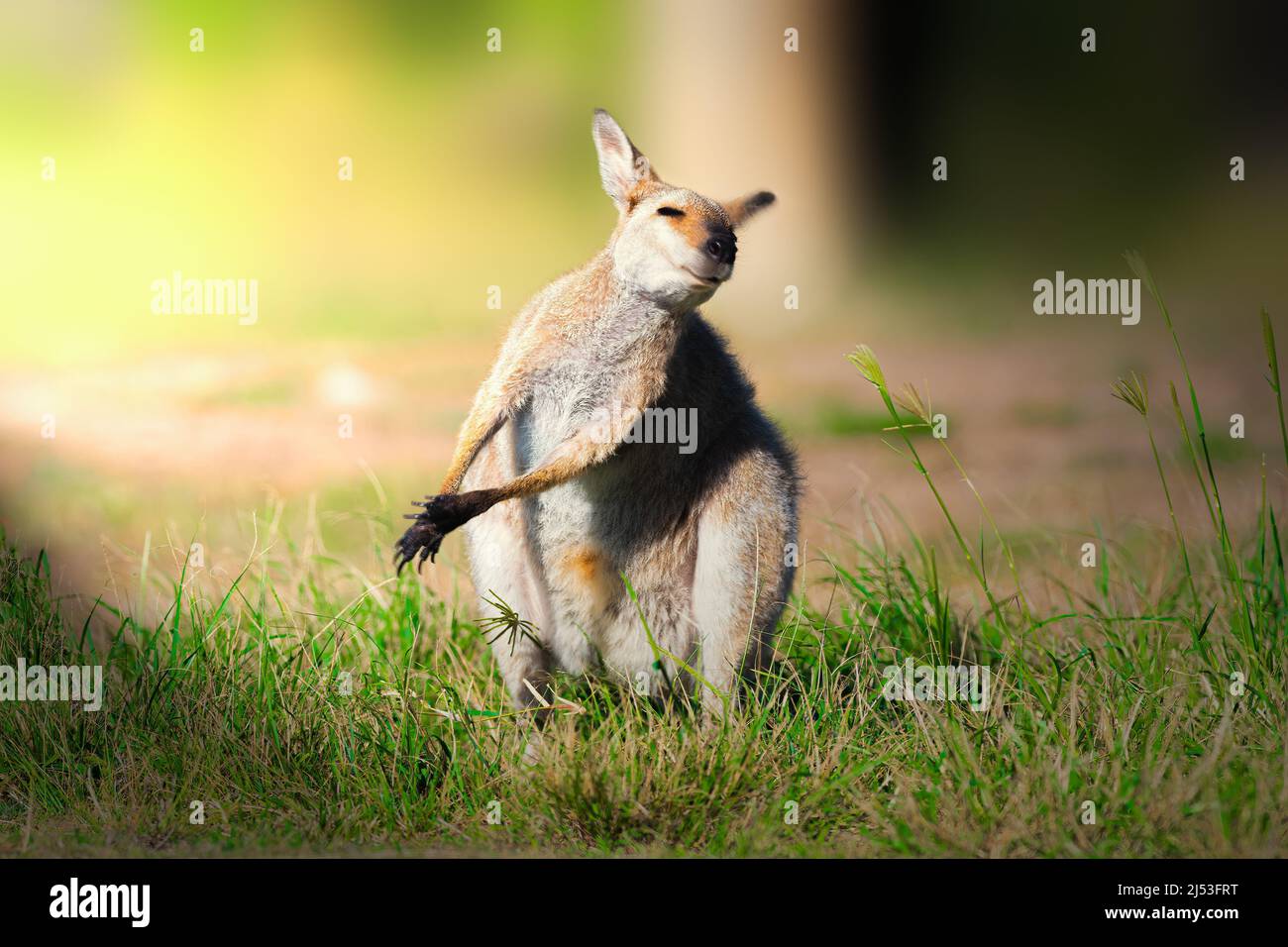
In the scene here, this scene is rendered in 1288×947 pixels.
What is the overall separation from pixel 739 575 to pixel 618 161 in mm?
1835

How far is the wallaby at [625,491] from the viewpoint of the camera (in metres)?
5.13

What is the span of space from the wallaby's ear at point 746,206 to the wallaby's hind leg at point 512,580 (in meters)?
1.36

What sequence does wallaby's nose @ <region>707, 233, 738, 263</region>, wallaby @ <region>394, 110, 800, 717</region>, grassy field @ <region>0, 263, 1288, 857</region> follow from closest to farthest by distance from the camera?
grassy field @ <region>0, 263, 1288, 857</region>
wallaby's nose @ <region>707, 233, 738, 263</region>
wallaby @ <region>394, 110, 800, 717</region>

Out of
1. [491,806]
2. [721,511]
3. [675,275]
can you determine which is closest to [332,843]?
[491,806]

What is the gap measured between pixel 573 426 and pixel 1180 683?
271cm

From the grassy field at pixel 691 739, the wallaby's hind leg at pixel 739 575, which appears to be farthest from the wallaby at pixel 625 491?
the grassy field at pixel 691 739

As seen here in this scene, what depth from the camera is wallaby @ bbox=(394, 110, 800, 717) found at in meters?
5.13

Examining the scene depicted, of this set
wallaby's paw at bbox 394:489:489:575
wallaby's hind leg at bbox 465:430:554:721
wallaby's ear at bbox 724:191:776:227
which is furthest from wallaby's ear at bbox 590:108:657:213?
wallaby's paw at bbox 394:489:489:575

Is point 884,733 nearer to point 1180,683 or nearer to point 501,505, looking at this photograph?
point 1180,683

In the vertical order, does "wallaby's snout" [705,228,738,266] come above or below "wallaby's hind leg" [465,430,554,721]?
above

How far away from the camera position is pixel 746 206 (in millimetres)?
5383

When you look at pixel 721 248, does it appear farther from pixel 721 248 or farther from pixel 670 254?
pixel 670 254

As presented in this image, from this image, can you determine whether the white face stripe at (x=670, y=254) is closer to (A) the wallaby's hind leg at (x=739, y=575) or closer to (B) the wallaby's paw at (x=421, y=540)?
(A) the wallaby's hind leg at (x=739, y=575)

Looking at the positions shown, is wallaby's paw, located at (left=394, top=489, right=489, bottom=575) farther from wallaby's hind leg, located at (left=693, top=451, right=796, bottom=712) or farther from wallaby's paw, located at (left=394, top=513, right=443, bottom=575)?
wallaby's hind leg, located at (left=693, top=451, right=796, bottom=712)
